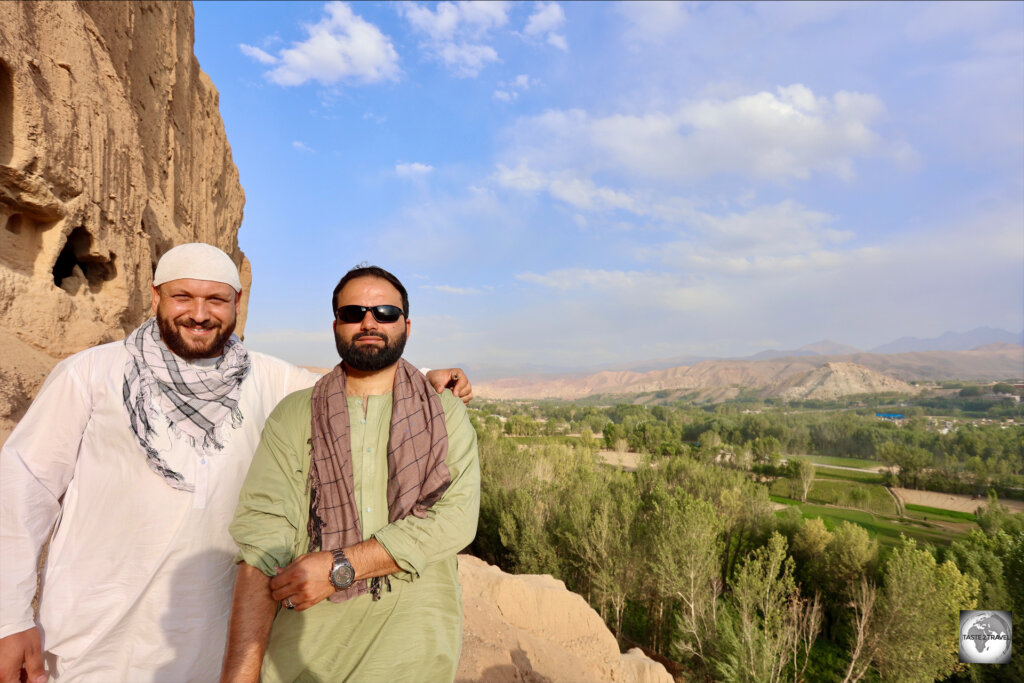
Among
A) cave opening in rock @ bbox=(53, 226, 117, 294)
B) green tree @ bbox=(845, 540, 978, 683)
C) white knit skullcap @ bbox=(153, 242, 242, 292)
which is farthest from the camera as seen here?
green tree @ bbox=(845, 540, 978, 683)

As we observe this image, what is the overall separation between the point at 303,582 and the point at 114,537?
3.05 ft

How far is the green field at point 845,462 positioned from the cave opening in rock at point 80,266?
6646 centimetres

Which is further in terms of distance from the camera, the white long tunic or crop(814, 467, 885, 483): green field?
crop(814, 467, 885, 483): green field

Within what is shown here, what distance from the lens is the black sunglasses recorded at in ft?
5.57

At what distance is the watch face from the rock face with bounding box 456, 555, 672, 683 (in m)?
6.04

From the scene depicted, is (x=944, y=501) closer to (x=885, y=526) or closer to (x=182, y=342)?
(x=885, y=526)

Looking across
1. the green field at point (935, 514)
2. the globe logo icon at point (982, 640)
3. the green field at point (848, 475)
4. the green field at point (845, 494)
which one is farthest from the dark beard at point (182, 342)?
the green field at point (848, 475)

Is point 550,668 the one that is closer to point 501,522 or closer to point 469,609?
point 469,609

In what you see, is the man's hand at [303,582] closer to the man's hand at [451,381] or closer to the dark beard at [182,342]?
the man's hand at [451,381]

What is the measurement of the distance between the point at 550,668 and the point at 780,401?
147m

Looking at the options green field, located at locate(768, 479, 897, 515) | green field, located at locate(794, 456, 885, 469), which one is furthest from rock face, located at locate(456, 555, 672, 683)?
green field, located at locate(794, 456, 885, 469)

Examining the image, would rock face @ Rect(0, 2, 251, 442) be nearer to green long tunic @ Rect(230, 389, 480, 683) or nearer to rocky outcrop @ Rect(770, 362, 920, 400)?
green long tunic @ Rect(230, 389, 480, 683)

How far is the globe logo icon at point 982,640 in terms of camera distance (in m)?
14.5

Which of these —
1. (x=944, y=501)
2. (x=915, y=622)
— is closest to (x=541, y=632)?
(x=915, y=622)
